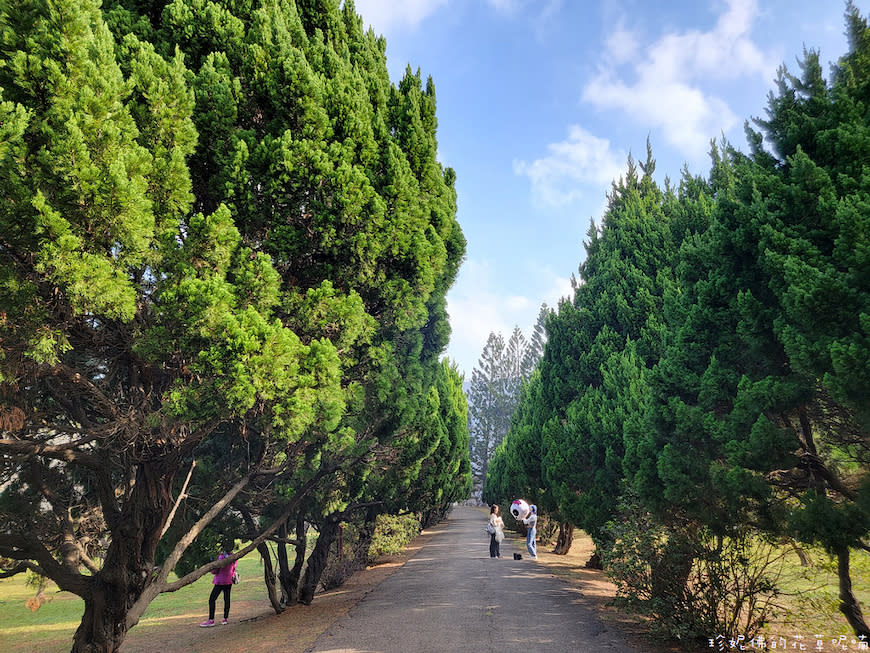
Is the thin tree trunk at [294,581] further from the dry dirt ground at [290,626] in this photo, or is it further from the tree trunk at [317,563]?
the dry dirt ground at [290,626]

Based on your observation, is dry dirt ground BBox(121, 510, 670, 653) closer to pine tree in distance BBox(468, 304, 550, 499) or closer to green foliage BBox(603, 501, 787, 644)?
green foliage BBox(603, 501, 787, 644)

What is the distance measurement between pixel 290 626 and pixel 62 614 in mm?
14294

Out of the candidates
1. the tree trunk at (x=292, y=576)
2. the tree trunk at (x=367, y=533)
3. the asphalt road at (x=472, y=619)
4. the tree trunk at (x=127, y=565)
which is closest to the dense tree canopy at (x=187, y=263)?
the tree trunk at (x=127, y=565)

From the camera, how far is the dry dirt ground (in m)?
7.54

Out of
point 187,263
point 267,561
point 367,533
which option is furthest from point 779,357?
point 367,533

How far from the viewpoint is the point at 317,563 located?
41.1 ft

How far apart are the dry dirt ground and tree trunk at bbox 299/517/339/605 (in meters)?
0.42

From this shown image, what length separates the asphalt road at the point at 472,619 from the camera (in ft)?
21.3

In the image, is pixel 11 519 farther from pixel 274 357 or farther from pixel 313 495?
pixel 274 357

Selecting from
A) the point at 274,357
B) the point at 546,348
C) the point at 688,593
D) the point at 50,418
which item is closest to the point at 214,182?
the point at 274,357

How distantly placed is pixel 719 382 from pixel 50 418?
980cm

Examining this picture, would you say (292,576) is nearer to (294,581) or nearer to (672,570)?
(294,581)

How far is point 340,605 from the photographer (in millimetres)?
10375

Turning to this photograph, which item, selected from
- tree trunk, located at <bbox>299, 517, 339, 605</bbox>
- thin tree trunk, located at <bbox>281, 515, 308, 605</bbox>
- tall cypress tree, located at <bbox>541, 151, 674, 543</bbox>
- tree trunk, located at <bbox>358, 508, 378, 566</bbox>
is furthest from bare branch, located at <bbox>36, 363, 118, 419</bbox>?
tree trunk, located at <bbox>358, 508, 378, 566</bbox>
